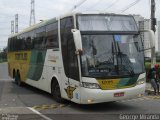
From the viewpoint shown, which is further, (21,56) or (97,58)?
(21,56)

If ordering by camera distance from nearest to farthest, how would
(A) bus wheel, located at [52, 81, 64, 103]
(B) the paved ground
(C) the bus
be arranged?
(B) the paved ground, (C) the bus, (A) bus wheel, located at [52, 81, 64, 103]

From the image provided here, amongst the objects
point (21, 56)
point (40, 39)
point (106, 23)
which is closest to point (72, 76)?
point (106, 23)

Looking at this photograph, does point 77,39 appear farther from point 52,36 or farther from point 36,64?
point 36,64

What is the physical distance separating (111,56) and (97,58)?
19.4 inches

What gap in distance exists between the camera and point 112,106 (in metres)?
14.5

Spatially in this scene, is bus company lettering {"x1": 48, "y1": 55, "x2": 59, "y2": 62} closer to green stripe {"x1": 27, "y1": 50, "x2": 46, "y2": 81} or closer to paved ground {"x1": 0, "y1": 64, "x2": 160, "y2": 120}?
green stripe {"x1": 27, "y1": 50, "x2": 46, "y2": 81}

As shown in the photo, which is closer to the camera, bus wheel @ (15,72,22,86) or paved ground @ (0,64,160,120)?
paved ground @ (0,64,160,120)

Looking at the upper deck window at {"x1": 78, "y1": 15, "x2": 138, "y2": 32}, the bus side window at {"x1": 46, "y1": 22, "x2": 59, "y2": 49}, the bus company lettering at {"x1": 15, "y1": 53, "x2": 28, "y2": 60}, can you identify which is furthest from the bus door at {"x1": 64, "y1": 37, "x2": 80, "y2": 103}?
the bus company lettering at {"x1": 15, "y1": 53, "x2": 28, "y2": 60}

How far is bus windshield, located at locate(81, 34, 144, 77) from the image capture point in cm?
1296

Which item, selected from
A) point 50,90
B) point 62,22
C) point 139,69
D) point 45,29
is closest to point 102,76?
point 139,69

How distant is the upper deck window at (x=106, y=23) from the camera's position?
13.4 meters

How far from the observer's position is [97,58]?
13.0m

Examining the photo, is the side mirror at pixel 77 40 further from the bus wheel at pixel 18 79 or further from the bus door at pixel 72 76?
the bus wheel at pixel 18 79

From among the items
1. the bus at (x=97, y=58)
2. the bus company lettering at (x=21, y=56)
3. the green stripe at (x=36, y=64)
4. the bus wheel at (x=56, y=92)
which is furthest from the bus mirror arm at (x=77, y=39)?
the bus company lettering at (x=21, y=56)
